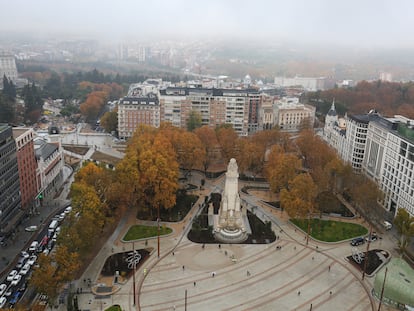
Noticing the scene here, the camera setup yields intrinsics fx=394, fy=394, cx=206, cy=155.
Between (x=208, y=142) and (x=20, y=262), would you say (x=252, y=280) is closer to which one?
(x=20, y=262)

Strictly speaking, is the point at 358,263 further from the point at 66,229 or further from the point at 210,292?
the point at 66,229

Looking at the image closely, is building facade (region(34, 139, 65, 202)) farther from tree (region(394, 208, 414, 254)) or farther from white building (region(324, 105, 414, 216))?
white building (region(324, 105, 414, 216))

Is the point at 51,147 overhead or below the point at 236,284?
overhead

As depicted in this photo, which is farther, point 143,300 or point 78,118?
point 78,118

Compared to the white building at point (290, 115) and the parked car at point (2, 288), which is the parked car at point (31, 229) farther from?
the white building at point (290, 115)

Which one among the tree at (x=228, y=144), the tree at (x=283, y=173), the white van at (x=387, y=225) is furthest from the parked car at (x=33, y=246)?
the white van at (x=387, y=225)

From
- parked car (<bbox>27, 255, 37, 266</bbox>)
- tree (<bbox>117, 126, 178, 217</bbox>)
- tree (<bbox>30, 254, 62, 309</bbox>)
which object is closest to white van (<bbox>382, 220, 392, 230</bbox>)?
tree (<bbox>117, 126, 178, 217</bbox>)

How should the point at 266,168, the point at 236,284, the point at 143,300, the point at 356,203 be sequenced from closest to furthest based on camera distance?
the point at 143,300 → the point at 236,284 → the point at 356,203 → the point at 266,168

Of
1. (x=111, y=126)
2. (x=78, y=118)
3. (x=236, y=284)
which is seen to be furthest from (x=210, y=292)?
(x=78, y=118)
